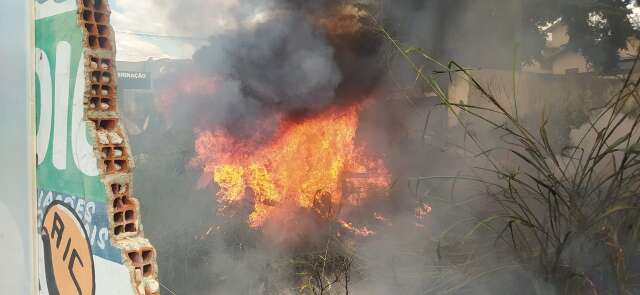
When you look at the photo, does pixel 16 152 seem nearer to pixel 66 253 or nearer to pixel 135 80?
pixel 66 253

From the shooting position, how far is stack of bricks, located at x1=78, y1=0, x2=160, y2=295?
8.46ft

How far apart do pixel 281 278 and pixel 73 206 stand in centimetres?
409

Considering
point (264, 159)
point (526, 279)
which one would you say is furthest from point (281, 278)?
point (526, 279)

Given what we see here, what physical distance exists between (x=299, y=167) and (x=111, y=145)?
5.26m

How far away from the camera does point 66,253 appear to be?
300 centimetres

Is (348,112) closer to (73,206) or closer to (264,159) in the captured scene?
(264,159)

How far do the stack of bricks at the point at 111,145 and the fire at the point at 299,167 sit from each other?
4.88m

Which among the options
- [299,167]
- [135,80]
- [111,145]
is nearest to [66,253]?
[111,145]

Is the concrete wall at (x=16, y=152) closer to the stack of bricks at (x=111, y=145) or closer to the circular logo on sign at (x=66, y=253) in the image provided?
the circular logo on sign at (x=66, y=253)

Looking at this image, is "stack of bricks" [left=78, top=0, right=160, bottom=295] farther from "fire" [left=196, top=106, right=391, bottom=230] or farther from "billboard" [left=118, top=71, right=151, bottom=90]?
"billboard" [left=118, top=71, right=151, bottom=90]

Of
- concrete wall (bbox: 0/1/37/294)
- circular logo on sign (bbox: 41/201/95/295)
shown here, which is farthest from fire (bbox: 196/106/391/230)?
circular logo on sign (bbox: 41/201/95/295)

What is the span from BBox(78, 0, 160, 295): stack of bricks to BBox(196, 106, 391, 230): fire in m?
4.88

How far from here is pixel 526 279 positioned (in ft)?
13.2

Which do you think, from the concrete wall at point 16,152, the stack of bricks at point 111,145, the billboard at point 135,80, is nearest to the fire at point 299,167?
the billboard at point 135,80
